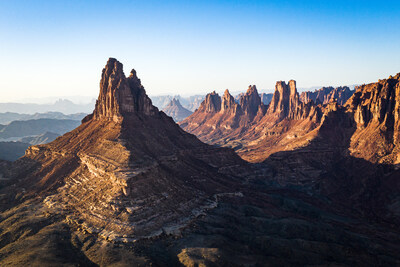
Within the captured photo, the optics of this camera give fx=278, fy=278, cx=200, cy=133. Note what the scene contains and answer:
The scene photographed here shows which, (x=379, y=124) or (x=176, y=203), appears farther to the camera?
(x=379, y=124)

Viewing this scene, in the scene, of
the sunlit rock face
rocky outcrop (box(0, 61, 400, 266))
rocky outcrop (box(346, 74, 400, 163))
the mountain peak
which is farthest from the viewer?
rocky outcrop (box(346, 74, 400, 163))

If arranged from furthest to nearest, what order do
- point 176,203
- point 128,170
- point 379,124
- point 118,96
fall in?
Answer: 1. point 379,124
2. point 118,96
3. point 128,170
4. point 176,203

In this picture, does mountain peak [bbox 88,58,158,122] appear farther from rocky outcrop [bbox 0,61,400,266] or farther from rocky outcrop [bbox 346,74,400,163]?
rocky outcrop [bbox 346,74,400,163]

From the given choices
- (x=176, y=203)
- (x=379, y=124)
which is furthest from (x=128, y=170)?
(x=379, y=124)

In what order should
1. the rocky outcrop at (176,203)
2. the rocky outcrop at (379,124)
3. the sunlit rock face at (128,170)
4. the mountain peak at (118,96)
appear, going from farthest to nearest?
the rocky outcrop at (379,124), the mountain peak at (118,96), the sunlit rock face at (128,170), the rocky outcrop at (176,203)

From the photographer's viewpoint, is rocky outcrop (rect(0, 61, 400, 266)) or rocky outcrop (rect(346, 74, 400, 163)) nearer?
rocky outcrop (rect(0, 61, 400, 266))

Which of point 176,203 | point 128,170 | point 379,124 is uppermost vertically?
point 379,124

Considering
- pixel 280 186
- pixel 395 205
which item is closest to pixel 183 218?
pixel 280 186

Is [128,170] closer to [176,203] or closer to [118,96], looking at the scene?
[176,203]

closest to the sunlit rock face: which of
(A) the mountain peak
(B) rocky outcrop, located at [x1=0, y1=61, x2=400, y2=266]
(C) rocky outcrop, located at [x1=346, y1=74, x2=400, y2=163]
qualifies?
(A) the mountain peak

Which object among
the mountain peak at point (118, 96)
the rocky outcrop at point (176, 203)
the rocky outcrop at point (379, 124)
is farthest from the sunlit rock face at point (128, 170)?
the rocky outcrop at point (379, 124)

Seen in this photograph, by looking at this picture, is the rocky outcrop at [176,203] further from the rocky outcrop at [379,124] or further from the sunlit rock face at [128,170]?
the rocky outcrop at [379,124]

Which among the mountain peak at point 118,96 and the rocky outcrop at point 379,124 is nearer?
the mountain peak at point 118,96
